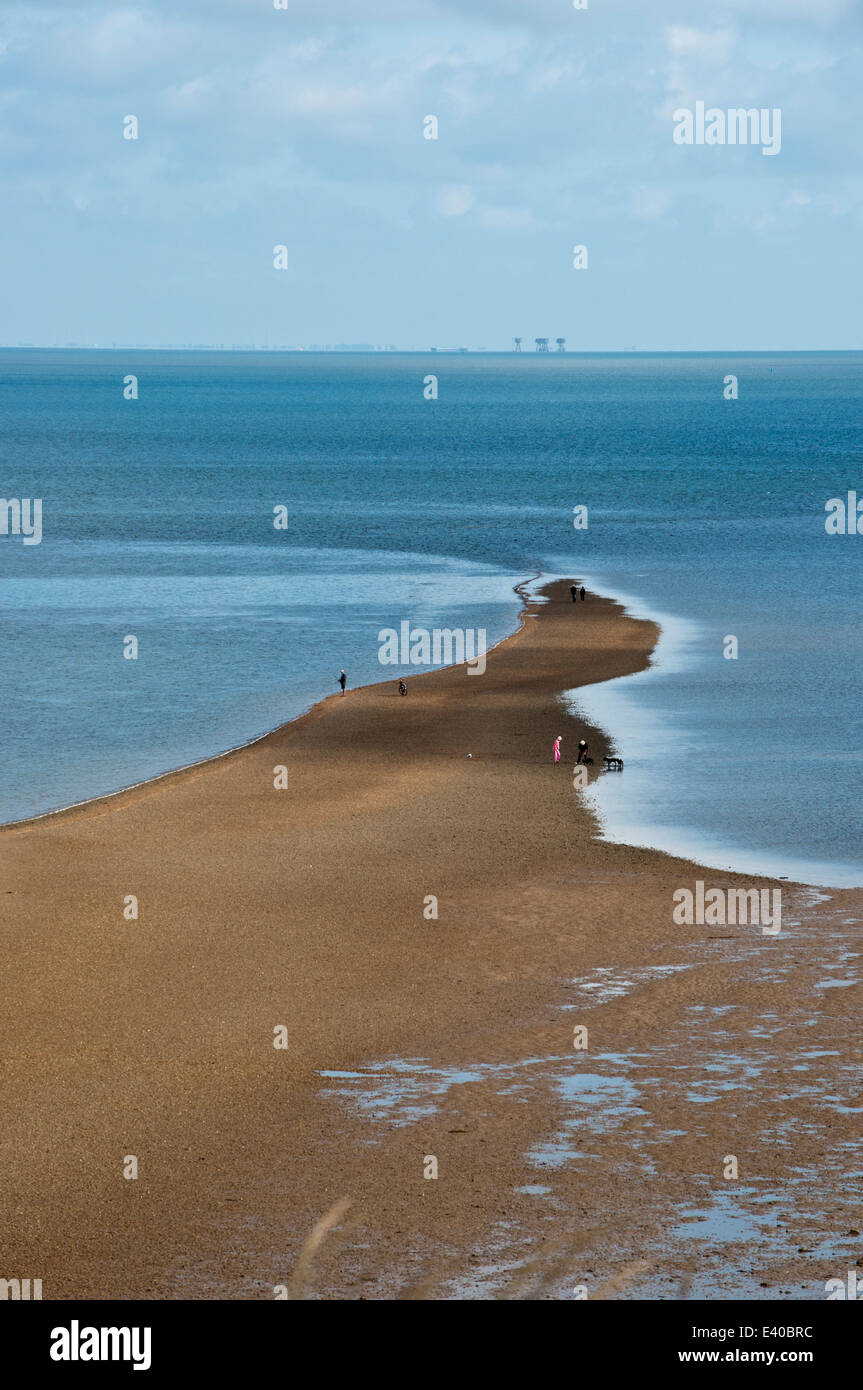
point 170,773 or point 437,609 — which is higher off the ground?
point 437,609

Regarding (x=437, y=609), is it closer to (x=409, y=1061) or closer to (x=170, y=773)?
(x=170, y=773)

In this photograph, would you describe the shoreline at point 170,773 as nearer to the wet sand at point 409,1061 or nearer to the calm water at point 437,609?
the calm water at point 437,609

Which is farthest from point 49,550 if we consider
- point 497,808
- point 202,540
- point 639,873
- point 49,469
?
point 639,873

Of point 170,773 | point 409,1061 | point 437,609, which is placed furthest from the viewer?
point 437,609

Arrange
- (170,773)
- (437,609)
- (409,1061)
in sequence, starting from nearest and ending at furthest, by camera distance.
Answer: (409,1061)
(170,773)
(437,609)

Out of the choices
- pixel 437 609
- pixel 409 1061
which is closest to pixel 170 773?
pixel 409 1061
